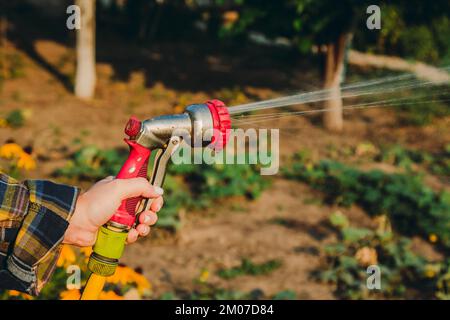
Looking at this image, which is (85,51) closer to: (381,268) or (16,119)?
(16,119)

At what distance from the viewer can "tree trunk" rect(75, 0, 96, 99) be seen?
1033 centimetres

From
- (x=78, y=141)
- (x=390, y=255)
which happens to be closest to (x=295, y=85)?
(x=78, y=141)

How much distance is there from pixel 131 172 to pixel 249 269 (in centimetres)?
322

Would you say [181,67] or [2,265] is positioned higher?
[181,67]

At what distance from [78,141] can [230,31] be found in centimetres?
355

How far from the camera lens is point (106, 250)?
7.57ft

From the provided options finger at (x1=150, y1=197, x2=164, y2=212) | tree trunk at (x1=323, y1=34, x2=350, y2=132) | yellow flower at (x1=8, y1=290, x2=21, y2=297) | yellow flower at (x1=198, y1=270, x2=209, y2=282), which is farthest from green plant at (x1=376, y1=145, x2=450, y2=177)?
finger at (x1=150, y1=197, x2=164, y2=212)

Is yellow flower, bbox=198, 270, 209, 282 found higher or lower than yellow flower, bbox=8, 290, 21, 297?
higher

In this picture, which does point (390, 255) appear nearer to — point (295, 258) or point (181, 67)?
point (295, 258)

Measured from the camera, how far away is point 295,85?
43.3 feet

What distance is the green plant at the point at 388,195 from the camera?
6.25 m

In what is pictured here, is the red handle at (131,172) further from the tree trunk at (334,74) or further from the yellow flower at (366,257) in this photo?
the tree trunk at (334,74)

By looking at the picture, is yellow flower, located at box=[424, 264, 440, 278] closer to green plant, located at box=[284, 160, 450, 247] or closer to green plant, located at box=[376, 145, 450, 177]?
green plant, located at box=[284, 160, 450, 247]

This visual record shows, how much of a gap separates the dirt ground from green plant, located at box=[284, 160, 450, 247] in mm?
223
